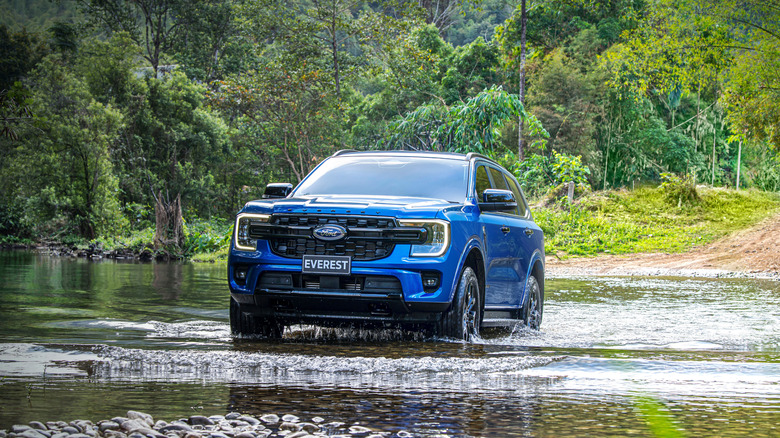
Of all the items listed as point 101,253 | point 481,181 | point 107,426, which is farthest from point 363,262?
point 101,253

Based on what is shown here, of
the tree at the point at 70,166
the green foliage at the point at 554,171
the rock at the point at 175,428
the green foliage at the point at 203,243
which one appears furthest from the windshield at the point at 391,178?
the tree at the point at 70,166

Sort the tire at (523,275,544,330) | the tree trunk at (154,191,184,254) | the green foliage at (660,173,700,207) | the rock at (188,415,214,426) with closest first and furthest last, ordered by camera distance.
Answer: the rock at (188,415,214,426) < the tire at (523,275,544,330) < the tree trunk at (154,191,184,254) < the green foliage at (660,173,700,207)

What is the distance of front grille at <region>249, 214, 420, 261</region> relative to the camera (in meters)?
7.04

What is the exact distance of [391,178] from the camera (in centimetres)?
838

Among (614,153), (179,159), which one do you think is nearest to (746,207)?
(614,153)

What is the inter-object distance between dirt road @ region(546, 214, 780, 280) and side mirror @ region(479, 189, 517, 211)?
12648 mm

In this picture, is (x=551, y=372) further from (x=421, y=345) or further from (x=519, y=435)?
(x=519, y=435)

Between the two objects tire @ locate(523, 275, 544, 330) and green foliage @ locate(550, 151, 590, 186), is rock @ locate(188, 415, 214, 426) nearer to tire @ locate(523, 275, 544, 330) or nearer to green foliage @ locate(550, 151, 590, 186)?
tire @ locate(523, 275, 544, 330)

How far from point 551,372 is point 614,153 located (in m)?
37.7

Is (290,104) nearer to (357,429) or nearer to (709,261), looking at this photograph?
(709,261)

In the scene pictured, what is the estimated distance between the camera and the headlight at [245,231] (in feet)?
24.2

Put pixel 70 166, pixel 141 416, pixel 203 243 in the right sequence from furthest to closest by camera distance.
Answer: pixel 70 166, pixel 203 243, pixel 141 416

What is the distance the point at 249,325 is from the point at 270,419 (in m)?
→ 3.45

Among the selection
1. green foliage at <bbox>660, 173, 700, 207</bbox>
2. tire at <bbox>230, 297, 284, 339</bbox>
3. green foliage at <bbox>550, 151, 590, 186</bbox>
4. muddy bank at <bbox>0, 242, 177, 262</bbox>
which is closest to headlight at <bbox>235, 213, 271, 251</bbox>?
tire at <bbox>230, 297, 284, 339</bbox>
